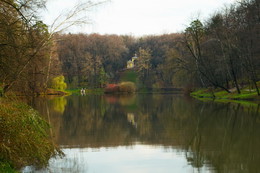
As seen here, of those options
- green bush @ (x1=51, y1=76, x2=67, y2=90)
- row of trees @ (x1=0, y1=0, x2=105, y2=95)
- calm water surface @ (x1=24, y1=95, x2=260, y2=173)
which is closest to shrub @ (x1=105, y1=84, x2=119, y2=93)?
green bush @ (x1=51, y1=76, x2=67, y2=90)

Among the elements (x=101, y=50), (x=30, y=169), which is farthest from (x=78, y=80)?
(x=30, y=169)

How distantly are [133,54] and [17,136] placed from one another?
12528cm

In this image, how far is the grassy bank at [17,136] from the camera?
25.3 ft

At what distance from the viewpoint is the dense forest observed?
33.4 ft

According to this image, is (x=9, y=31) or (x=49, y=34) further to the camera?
(x=49, y=34)

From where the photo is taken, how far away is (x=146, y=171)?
945 centimetres

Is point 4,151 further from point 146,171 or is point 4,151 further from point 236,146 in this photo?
point 236,146

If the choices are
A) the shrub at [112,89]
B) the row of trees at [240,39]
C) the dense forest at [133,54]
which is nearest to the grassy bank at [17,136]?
the dense forest at [133,54]

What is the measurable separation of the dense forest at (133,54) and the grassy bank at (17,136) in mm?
2029

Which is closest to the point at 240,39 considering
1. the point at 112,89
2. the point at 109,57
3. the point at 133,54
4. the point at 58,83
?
the point at 112,89

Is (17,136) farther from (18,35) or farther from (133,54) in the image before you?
(133,54)

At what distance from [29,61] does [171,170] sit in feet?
18.4

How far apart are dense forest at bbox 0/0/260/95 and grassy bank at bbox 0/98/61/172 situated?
2029 millimetres

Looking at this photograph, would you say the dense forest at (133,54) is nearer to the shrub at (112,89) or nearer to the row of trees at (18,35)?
the row of trees at (18,35)
